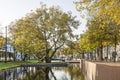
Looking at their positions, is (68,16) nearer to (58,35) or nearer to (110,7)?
(58,35)

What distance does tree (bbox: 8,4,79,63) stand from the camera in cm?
7425

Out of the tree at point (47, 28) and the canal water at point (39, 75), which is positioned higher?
the tree at point (47, 28)

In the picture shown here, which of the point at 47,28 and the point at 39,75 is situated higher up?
the point at 47,28

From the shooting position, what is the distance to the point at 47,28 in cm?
7438

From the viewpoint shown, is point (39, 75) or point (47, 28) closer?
point (39, 75)

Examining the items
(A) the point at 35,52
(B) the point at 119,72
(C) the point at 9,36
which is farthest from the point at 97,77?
(C) the point at 9,36

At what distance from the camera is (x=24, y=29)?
76.6m

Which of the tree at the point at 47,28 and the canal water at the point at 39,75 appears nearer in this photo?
the canal water at the point at 39,75

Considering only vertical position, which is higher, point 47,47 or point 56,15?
point 56,15

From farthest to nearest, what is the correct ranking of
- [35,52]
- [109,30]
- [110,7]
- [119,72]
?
[35,52], [109,30], [119,72], [110,7]

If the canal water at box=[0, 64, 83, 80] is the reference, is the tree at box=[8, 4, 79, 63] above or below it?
above

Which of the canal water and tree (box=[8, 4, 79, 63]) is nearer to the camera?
the canal water

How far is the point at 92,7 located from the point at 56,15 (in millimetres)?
55644

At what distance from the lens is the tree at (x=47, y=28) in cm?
7425
